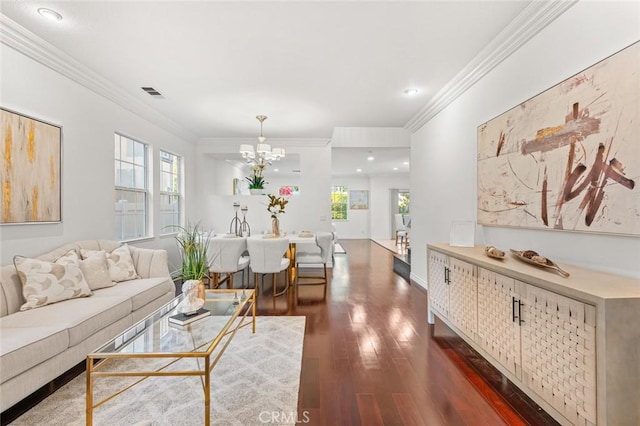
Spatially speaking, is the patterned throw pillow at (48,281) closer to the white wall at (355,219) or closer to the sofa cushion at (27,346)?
the sofa cushion at (27,346)

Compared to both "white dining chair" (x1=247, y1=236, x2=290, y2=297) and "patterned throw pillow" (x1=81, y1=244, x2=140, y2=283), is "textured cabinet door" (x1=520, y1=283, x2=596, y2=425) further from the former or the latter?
"patterned throw pillow" (x1=81, y1=244, x2=140, y2=283)

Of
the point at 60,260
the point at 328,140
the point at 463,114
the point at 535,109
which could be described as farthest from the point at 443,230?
the point at 60,260

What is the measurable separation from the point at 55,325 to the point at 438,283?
3.13 metres

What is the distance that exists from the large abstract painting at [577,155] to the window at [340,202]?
31.1 ft

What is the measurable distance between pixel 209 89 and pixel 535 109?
3488mm

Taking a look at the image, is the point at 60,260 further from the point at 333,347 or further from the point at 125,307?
the point at 333,347

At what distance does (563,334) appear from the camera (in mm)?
1466

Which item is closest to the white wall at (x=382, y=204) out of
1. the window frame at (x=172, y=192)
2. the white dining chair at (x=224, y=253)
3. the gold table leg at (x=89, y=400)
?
the window frame at (x=172, y=192)

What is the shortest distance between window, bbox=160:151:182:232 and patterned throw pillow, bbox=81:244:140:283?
167 centimetres

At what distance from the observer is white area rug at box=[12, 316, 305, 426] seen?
1721 mm

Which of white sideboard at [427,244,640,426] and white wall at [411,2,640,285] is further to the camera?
white wall at [411,2,640,285]

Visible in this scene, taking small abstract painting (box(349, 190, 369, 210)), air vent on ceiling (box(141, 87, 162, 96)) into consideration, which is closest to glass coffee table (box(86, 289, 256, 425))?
air vent on ceiling (box(141, 87, 162, 96))

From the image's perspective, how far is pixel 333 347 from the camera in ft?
8.73

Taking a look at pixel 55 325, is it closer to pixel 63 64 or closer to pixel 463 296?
pixel 63 64
